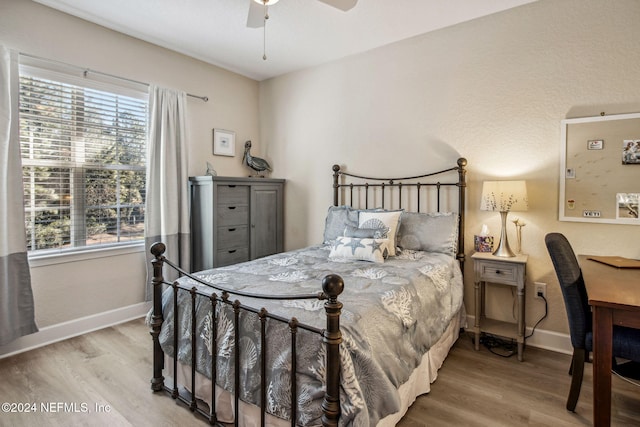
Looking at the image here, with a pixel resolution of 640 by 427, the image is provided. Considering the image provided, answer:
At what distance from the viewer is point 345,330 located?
1392 mm

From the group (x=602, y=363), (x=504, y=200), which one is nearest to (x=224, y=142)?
(x=504, y=200)

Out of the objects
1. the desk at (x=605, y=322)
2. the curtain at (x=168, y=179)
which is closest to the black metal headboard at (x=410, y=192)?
the desk at (x=605, y=322)

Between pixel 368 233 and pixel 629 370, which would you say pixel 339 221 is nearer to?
pixel 368 233

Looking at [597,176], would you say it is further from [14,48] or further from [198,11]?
[14,48]

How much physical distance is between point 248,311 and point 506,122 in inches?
99.5

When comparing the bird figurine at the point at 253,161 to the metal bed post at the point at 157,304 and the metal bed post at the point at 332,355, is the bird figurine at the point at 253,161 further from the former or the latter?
the metal bed post at the point at 332,355

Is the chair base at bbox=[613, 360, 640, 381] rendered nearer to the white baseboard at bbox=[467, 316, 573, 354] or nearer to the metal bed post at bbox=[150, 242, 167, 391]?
the white baseboard at bbox=[467, 316, 573, 354]

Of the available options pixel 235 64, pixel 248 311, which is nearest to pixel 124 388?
pixel 248 311

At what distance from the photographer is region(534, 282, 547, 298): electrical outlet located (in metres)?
2.66

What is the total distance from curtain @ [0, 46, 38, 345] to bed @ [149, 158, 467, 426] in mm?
1309

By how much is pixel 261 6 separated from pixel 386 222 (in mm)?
1816

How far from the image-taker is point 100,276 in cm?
309

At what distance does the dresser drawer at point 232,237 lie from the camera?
3475mm

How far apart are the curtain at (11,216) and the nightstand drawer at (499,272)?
11.5ft
